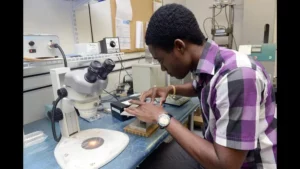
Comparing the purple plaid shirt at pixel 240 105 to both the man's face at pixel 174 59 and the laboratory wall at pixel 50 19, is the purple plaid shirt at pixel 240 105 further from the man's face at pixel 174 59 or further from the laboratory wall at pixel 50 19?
the laboratory wall at pixel 50 19

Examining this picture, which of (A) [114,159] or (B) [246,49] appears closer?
(A) [114,159]

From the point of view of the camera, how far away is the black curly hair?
0.72 m

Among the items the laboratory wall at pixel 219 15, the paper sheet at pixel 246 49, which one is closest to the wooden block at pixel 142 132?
the paper sheet at pixel 246 49

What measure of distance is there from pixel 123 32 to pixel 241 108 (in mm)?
1461

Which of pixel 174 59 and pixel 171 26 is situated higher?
pixel 171 26

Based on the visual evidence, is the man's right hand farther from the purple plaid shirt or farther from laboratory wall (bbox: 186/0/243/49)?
laboratory wall (bbox: 186/0/243/49)

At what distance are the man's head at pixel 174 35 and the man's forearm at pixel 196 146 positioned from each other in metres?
0.28

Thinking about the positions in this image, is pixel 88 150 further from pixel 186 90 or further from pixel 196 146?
pixel 186 90

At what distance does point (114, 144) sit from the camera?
2.71 ft

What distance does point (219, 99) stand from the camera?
0.63m

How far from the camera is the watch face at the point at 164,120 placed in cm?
80

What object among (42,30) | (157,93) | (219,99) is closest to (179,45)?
(219,99)
